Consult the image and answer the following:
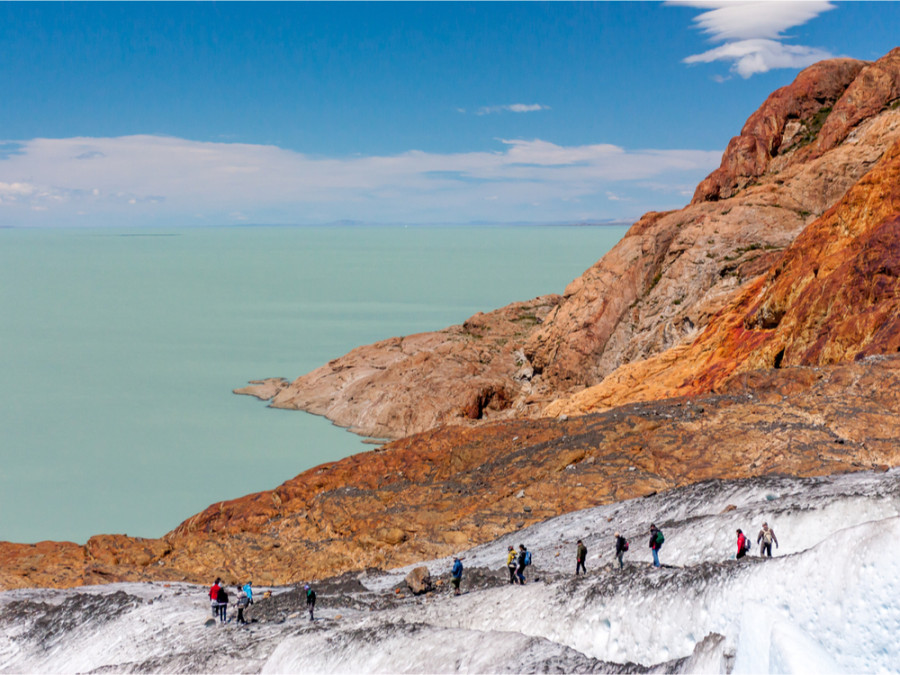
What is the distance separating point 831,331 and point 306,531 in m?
21.9

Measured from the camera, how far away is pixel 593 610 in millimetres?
12672

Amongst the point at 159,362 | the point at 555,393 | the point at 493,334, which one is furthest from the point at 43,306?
the point at 555,393

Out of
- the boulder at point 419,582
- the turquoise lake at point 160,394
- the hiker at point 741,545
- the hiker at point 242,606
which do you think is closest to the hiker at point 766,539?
the hiker at point 741,545

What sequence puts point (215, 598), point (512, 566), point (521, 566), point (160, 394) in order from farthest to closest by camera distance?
point (160, 394) → point (215, 598) → point (512, 566) → point (521, 566)

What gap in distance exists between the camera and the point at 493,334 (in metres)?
67.2

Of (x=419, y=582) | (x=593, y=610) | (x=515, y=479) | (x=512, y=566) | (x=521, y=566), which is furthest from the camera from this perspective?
(x=515, y=479)

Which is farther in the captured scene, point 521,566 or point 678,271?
point 678,271

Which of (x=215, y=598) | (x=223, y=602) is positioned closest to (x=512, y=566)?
(x=223, y=602)

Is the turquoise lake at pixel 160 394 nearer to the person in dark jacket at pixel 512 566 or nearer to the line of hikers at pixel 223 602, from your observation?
the line of hikers at pixel 223 602

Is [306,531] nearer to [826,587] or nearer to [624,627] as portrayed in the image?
[624,627]

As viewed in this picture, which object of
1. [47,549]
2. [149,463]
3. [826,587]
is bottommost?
[149,463]

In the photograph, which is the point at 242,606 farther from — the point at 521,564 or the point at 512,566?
the point at 521,564

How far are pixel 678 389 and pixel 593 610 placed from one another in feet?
74.5

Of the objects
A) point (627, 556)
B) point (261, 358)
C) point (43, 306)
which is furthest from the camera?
point (43, 306)
